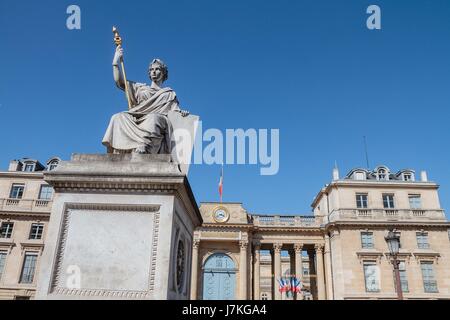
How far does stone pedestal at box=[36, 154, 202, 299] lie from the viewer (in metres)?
3.68

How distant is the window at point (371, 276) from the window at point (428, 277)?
3.89 meters

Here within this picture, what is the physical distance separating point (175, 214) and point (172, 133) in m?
1.24

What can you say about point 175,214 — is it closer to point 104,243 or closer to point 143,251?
point 143,251

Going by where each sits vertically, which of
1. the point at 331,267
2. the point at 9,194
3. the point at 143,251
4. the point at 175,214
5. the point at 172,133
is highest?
the point at 9,194

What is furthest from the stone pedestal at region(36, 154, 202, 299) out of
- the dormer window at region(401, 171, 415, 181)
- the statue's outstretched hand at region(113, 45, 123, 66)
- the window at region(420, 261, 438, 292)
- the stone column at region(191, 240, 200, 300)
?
the dormer window at region(401, 171, 415, 181)

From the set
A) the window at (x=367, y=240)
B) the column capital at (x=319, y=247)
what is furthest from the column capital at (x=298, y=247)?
the window at (x=367, y=240)

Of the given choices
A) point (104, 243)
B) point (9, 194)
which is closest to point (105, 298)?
point (104, 243)

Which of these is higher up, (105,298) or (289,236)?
(289,236)

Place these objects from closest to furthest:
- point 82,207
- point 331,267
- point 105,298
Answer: point 105,298, point 82,207, point 331,267

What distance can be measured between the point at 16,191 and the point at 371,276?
3316cm

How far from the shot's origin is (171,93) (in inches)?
208

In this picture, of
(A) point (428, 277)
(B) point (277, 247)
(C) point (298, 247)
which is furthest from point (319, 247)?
(A) point (428, 277)

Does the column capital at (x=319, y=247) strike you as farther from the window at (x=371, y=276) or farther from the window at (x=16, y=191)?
the window at (x=16, y=191)

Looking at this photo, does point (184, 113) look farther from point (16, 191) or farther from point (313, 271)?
point (313, 271)
